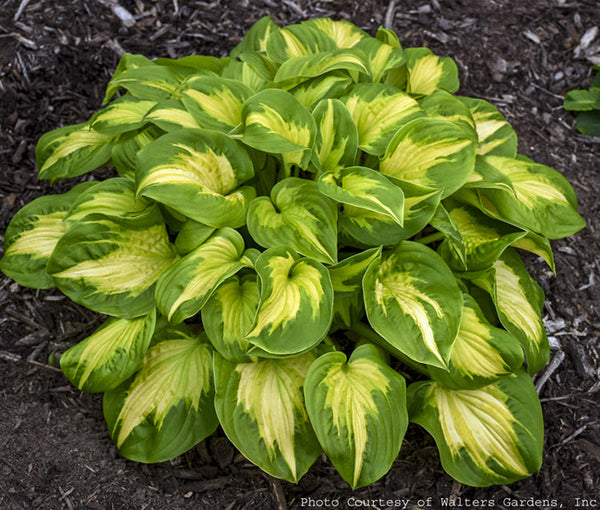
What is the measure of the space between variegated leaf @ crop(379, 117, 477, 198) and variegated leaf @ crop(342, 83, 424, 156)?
0.11 m

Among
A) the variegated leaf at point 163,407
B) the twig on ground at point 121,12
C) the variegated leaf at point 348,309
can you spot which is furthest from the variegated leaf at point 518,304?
the twig on ground at point 121,12

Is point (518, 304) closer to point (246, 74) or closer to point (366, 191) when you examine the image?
point (366, 191)

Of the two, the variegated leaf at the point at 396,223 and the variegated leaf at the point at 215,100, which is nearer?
the variegated leaf at the point at 396,223

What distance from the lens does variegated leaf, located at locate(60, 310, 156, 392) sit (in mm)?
1972

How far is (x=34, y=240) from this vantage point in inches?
89.0

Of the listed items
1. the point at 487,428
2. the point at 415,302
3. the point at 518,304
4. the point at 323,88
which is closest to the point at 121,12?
the point at 323,88

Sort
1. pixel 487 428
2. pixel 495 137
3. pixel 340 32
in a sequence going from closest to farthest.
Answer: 1. pixel 487 428
2. pixel 495 137
3. pixel 340 32

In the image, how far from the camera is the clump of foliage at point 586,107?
10.5 feet

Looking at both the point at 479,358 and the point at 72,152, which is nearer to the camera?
the point at 479,358

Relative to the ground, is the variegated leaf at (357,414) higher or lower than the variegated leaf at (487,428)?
higher

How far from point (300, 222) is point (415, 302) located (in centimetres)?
48

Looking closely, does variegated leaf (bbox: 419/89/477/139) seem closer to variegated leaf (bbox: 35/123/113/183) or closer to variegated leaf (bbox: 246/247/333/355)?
variegated leaf (bbox: 246/247/333/355)

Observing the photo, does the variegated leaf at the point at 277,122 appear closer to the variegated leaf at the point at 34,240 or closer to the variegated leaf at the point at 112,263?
the variegated leaf at the point at 112,263

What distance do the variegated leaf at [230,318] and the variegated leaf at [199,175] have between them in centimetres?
25
